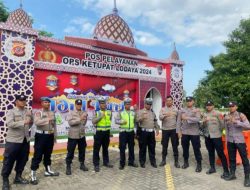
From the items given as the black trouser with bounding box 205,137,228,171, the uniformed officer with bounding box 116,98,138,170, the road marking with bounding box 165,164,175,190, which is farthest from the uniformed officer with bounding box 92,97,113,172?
the black trouser with bounding box 205,137,228,171

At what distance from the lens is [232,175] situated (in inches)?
260

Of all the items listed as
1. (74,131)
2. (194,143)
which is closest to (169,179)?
(194,143)

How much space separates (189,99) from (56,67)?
524 centimetres

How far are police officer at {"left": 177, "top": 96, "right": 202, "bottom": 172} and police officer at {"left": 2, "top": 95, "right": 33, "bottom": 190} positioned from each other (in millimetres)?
3852

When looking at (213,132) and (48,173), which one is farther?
(213,132)

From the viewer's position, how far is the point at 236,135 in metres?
6.37

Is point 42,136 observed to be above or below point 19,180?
above

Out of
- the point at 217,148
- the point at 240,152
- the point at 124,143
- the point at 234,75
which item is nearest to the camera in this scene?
the point at 240,152

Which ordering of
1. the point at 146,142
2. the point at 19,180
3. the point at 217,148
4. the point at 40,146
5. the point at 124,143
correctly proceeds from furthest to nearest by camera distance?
1. the point at 146,142
2. the point at 124,143
3. the point at 217,148
4. the point at 40,146
5. the point at 19,180

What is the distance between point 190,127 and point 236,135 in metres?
1.30

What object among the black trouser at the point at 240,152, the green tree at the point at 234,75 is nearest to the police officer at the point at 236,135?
the black trouser at the point at 240,152

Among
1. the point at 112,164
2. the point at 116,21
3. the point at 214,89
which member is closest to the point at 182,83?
the point at 214,89

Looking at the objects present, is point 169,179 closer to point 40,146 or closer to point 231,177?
point 231,177

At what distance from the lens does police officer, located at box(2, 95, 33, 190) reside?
5574mm
